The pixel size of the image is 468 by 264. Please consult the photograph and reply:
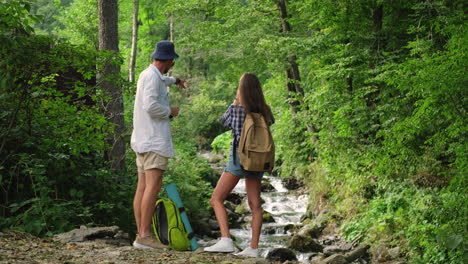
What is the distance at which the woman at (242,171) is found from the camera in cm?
541

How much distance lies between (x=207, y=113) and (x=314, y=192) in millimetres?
19643

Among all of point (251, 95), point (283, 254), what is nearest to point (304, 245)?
point (283, 254)

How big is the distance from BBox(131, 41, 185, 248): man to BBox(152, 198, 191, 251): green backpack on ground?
5.3 inches

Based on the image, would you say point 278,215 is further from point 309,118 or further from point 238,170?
point 238,170

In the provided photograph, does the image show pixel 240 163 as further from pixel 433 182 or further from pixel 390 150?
pixel 433 182

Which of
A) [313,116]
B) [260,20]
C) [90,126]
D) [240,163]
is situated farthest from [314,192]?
[240,163]

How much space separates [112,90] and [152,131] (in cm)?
430

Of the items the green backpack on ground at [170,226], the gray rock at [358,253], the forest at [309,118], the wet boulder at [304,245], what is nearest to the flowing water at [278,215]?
the wet boulder at [304,245]

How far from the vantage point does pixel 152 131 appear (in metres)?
5.32

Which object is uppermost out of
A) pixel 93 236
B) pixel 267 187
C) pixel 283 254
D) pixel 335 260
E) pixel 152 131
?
pixel 152 131

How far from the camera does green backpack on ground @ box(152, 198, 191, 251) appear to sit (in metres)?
5.46

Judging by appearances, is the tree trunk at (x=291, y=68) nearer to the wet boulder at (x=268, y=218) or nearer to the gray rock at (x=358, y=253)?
the wet boulder at (x=268, y=218)

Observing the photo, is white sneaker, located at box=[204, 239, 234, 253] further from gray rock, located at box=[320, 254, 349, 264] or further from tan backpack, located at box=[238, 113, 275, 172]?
gray rock, located at box=[320, 254, 349, 264]

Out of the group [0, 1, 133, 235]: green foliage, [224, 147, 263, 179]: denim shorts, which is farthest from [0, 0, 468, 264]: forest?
[224, 147, 263, 179]: denim shorts
